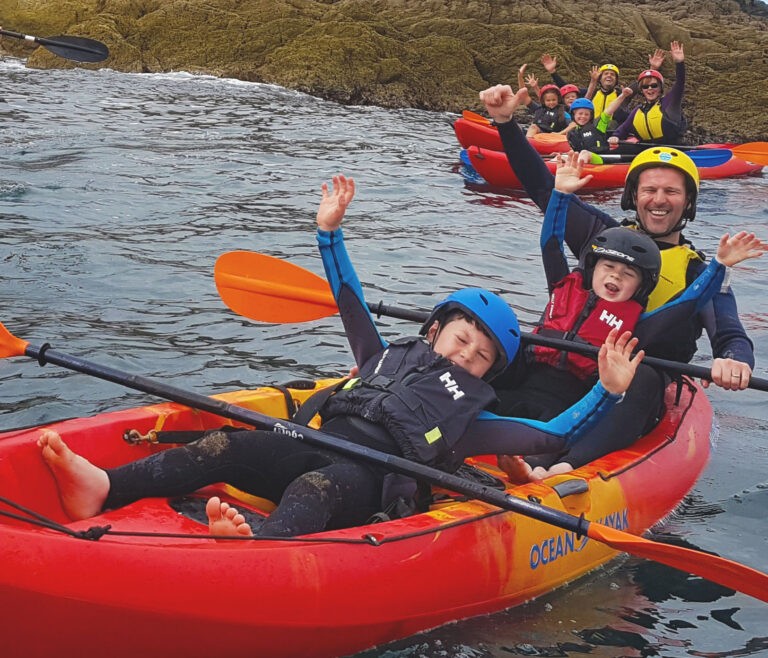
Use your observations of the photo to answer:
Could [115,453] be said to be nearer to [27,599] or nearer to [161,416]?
[161,416]

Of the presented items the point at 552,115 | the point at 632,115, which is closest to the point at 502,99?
the point at 632,115

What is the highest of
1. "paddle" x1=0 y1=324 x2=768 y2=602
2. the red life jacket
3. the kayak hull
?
the red life jacket

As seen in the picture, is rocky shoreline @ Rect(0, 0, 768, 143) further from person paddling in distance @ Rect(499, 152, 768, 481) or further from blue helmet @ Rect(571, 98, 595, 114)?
person paddling in distance @ Rect(499, 152, 768, 481)

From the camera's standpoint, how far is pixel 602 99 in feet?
45.2

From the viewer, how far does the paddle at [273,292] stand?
5086 millimetres

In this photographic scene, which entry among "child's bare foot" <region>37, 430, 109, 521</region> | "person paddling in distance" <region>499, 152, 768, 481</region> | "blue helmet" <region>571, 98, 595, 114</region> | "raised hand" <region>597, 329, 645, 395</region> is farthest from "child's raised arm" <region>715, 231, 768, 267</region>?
"blue helmet" <region>571, 98, 595, 114</region>

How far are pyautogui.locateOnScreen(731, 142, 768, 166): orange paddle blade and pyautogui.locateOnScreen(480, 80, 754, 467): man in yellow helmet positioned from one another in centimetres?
449

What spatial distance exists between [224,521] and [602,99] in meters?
11.8

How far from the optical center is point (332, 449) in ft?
11.4

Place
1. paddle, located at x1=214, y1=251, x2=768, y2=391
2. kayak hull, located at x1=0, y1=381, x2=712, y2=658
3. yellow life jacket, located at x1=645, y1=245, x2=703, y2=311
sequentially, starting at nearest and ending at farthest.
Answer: kayak hull, located at x1=0, y1=381, x2=712, y2=658
yellow life jacket, located at x1=645, y1=245, x2=703, y2=311
paddle, located at x1=214, y1=251, x2=768, y2=391

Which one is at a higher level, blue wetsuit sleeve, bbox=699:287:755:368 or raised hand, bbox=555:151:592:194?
raised hand, bbox=555:151:592:194

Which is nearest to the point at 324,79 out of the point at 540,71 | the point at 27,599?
the point at 540,71

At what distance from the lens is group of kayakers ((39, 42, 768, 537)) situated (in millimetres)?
3532

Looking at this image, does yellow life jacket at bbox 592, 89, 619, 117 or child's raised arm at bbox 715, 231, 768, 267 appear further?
yellow life jacket at bbox 592, 89, 619, 117
